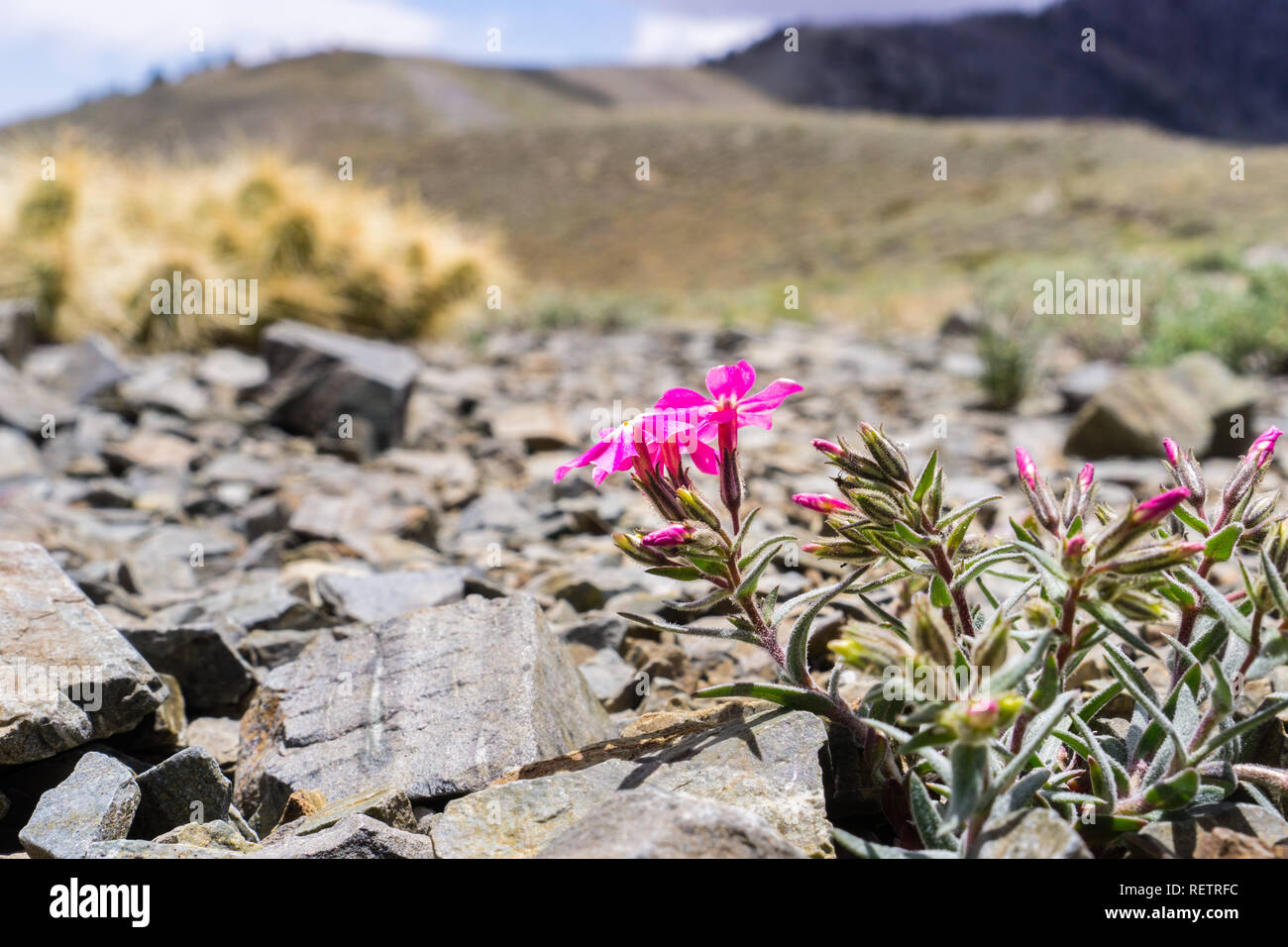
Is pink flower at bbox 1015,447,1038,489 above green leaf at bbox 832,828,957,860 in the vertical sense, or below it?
above

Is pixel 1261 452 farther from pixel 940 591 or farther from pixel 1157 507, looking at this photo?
pixel 940 591

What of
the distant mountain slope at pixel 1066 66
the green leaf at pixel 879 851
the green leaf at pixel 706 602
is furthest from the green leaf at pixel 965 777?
the distant mountain slope at pixel 1066 66

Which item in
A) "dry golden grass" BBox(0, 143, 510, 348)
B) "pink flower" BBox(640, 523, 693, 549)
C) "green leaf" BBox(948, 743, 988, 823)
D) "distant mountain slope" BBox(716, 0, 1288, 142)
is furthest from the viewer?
"distant mountain slope" BBox(716, 0, 1288, 142)

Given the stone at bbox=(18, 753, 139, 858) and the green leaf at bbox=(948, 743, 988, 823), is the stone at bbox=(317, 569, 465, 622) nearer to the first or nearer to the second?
the stone at bbox=(18, 753, 139, 858)

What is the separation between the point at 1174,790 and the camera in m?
1.31

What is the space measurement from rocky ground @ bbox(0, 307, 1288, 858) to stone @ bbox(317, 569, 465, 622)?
12 millimetres

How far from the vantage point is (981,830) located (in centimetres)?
125

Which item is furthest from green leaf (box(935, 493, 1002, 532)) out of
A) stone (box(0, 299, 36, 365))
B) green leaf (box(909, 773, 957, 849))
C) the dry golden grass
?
the dry golden grass

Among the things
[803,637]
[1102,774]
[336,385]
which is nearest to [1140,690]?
[1102,774]

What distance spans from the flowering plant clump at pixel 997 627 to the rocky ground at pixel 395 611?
3.6 inches

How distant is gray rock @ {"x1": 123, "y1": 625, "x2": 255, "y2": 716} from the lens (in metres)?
2.29

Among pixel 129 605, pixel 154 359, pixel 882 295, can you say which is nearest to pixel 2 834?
pixel 129 605

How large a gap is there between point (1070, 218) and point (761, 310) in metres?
18.0
